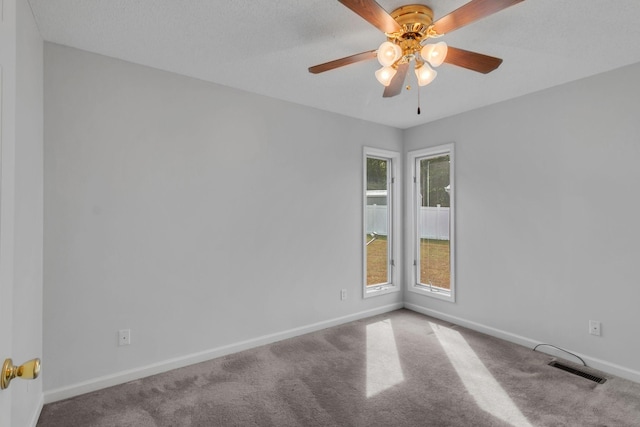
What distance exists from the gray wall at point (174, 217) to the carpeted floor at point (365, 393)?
1.00 feet

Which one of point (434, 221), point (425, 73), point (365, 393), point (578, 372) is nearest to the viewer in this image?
point (425, 73)

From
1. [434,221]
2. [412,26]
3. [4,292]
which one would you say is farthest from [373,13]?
[434,221]

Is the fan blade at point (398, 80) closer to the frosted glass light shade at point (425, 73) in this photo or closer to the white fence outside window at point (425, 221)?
the frosted glass light shade at point (425, 73)

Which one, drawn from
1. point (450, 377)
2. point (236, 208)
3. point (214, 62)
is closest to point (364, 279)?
point (450, 377)

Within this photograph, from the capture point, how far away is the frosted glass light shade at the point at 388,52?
5.77 ft

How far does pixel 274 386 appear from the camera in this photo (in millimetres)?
2518

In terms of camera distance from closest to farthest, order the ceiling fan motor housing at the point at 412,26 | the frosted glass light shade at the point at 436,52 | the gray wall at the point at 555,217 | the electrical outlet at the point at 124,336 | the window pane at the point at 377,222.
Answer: the frosted glass light shade at the point at 436,52, the ceiling fan motor housing at the point at 412,26, the electrical outlet at the point at 124,336, the gray wall at the point at 555,217, the window pane at the point at 377,222

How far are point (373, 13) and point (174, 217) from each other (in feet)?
7.08

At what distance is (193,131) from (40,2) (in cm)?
122

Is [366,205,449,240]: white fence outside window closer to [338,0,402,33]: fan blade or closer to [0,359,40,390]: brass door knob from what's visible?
[338,0,402,33]: fan blade

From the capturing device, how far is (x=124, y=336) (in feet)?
8.36

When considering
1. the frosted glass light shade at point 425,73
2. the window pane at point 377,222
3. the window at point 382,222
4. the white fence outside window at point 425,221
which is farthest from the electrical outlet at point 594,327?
the frosted glass light shade at point 425,73

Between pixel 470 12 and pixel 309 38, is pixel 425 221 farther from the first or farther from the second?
pixel 470 12

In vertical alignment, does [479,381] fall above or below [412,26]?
below
